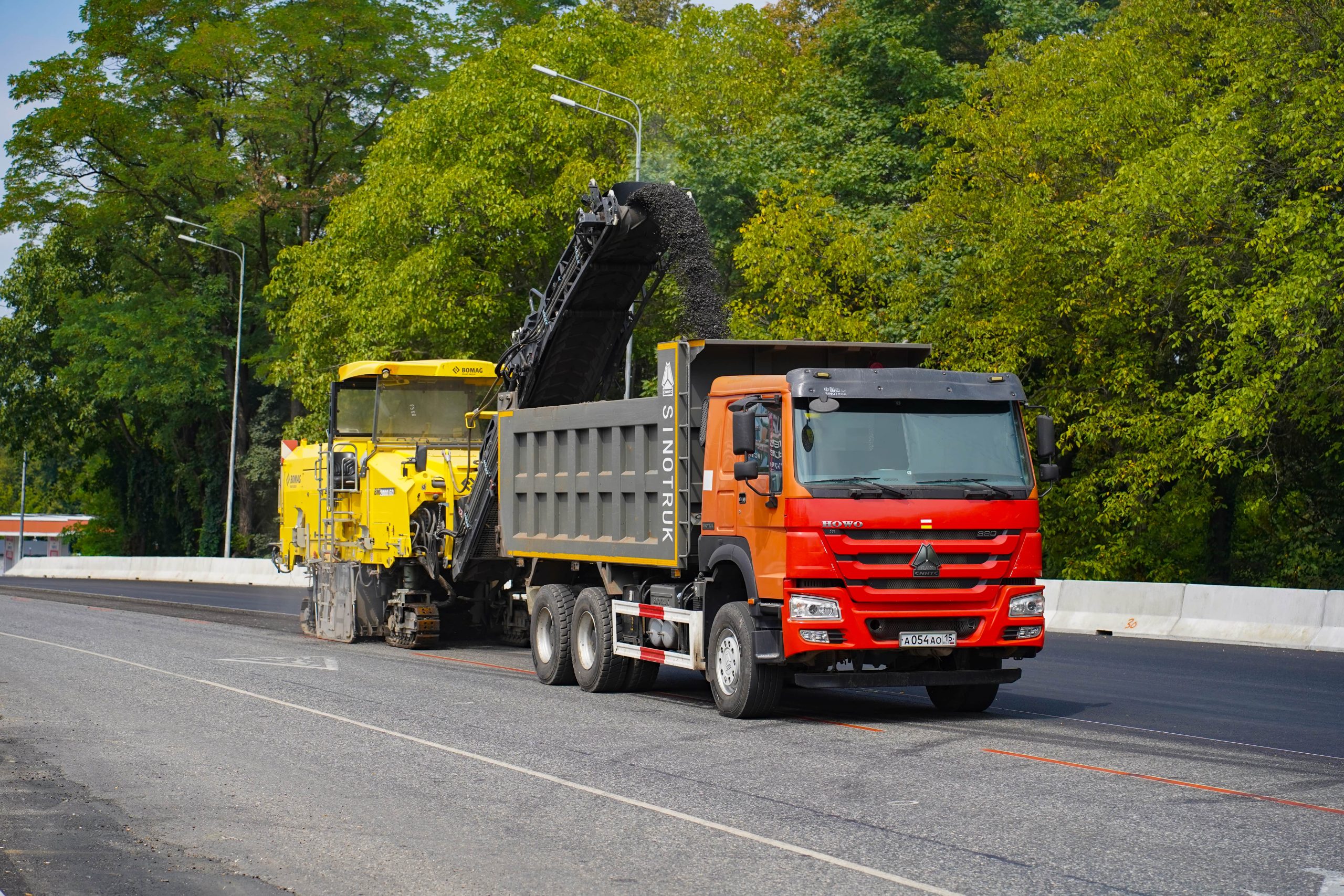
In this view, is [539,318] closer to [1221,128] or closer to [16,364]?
[1221,128]

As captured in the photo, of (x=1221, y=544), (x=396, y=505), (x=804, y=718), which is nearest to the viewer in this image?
(x=804, y=718)

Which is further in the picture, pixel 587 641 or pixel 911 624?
pixel 587 641

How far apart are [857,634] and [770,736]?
3.46 feet

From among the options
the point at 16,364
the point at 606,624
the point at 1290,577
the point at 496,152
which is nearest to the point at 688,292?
the point at 606,624

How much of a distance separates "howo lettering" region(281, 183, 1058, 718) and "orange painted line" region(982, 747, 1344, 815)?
1.41m

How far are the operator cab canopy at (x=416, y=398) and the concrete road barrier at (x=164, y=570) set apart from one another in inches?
708

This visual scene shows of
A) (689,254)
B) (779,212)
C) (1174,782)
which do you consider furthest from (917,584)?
(779,212)

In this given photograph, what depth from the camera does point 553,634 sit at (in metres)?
15.9

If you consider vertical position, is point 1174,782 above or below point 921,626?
below

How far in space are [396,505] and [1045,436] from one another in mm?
10528

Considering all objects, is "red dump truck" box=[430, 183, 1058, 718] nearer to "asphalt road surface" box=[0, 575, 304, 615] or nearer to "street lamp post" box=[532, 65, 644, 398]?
"street lamp post" box=[532, 65, 644, 398]

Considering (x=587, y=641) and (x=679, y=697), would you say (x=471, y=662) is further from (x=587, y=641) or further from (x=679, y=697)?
(x=679, y=697)

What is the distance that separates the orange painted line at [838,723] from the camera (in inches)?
497

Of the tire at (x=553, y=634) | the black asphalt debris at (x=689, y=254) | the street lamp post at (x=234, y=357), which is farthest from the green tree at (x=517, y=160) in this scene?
the tire at (x=553, y=634)
